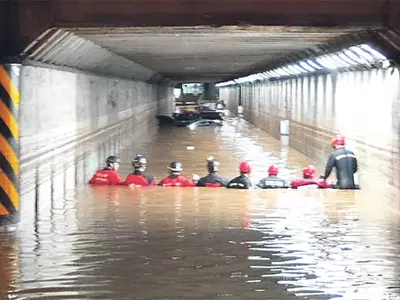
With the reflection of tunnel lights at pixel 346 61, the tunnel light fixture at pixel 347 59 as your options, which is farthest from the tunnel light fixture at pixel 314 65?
the tunnel light fixture at pixel 347 59

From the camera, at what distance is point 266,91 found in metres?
38.5

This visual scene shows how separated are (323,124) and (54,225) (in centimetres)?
1217

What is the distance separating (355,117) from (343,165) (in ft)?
6.00

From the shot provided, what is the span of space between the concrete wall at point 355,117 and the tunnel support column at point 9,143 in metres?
6.20

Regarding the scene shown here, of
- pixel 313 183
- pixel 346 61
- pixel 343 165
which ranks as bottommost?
pixel 313 183

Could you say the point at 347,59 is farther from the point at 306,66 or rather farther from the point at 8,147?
the point at 8,147

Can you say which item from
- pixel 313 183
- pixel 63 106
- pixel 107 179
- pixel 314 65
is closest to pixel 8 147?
pixel 107 179

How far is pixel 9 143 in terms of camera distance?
34.8ft

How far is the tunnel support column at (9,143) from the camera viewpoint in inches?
415

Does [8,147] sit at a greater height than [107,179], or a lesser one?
greater

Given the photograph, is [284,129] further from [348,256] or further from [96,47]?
[348,256]

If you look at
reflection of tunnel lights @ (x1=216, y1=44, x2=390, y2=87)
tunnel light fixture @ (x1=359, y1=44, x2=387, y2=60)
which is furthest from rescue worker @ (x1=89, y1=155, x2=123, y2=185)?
tunnel light fixture @ (x1=359, y1=44, x2=387, y2=60)

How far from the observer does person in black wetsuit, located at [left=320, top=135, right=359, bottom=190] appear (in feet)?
51.2

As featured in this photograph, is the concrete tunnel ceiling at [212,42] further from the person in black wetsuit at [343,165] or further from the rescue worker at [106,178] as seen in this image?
the rescue worker at [106,178]
